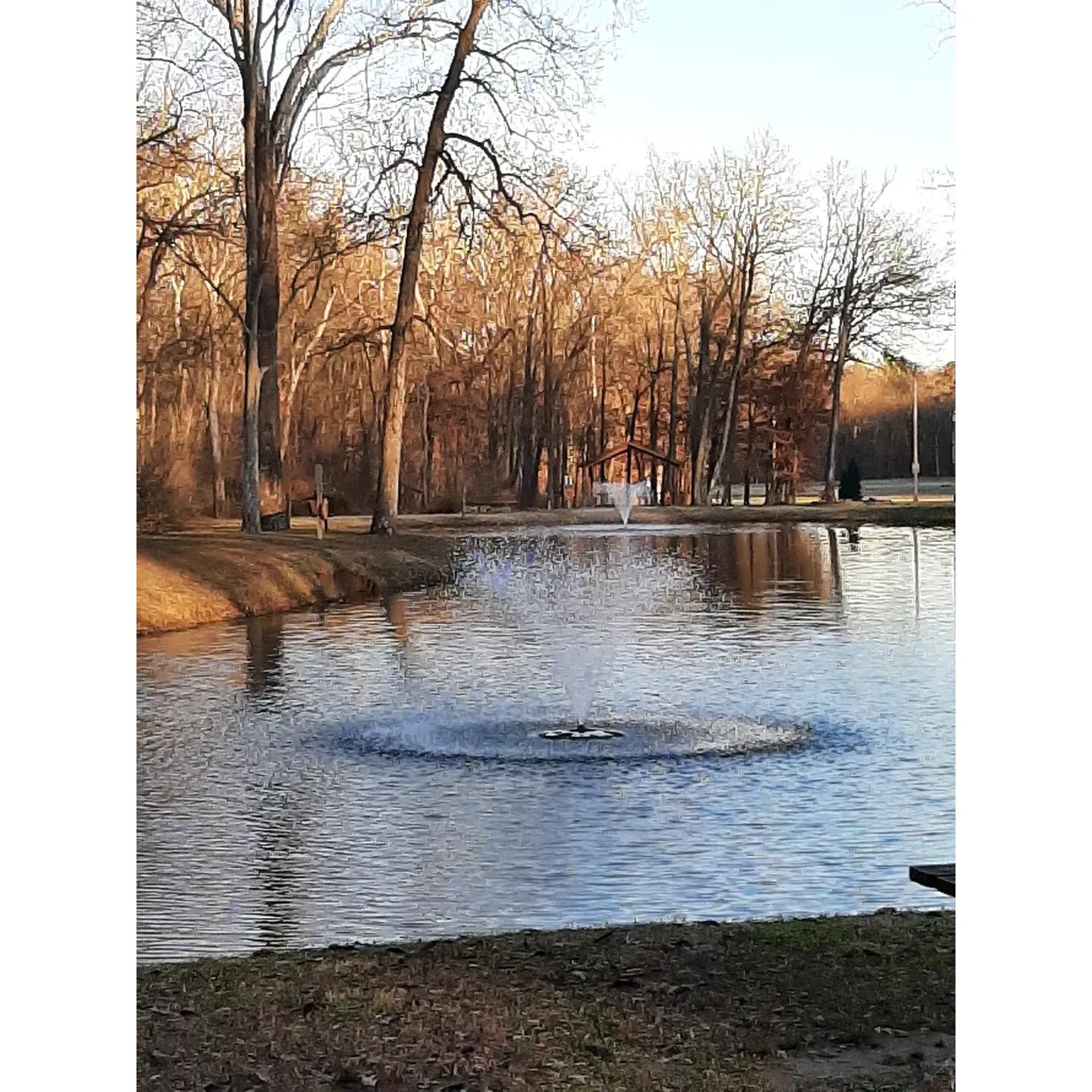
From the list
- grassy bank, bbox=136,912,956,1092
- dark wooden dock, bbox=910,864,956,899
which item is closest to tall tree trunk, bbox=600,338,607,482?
grassy bank, bbox=136,912,956,1092

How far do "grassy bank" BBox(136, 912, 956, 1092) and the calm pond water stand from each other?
61 centimetres

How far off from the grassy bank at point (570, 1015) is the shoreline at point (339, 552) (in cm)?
151

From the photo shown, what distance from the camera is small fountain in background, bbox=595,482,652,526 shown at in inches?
240

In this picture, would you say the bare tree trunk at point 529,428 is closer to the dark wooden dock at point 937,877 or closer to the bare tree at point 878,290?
the bare tree at point 878,290

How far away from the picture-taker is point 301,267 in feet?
19.7

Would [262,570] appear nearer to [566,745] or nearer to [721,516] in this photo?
[566,745]

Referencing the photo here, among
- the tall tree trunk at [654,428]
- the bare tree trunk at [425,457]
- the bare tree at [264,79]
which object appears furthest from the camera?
the tall tree trunk at [654,428]

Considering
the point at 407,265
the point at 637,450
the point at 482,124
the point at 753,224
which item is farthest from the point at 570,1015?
the point at 482,124

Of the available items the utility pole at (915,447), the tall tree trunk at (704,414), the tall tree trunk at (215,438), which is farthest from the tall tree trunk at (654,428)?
the tall tree trunk at (215,438)

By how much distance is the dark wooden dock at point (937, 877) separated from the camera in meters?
3.71

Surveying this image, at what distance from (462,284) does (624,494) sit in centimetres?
82
